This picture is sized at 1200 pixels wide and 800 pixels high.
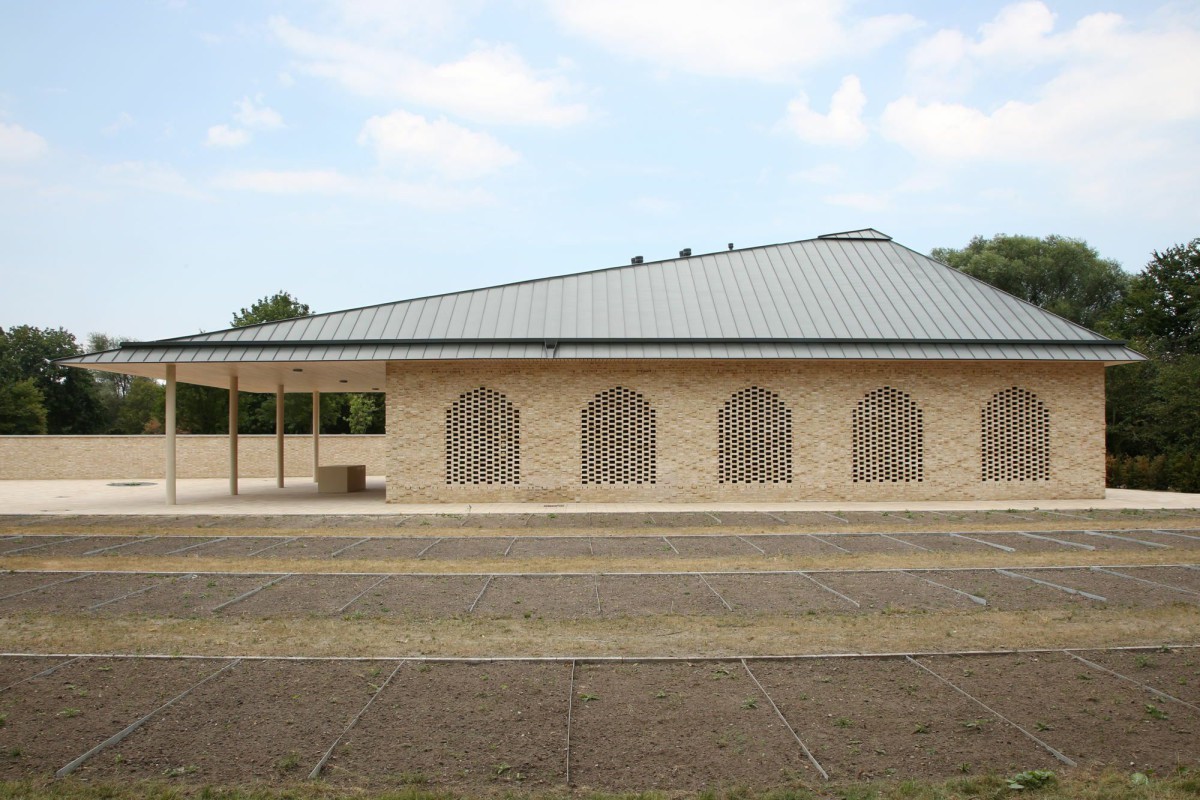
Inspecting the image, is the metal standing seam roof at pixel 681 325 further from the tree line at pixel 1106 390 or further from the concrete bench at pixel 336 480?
the tree line at pixel 1106 390

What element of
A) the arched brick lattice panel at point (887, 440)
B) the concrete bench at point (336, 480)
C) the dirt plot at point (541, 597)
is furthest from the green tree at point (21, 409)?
the dirt plot at point (541, 597)

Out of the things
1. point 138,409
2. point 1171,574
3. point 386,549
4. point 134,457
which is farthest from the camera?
point 138,409

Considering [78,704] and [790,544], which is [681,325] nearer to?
[790,544]

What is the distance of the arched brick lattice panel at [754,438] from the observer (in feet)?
65.1

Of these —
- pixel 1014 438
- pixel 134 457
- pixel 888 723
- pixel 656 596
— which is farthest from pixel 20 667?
pixel 134 457

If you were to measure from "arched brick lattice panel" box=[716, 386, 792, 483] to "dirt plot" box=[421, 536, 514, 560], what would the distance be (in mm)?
7701

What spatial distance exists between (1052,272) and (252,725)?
56056 millimetres

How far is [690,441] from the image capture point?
1969cm

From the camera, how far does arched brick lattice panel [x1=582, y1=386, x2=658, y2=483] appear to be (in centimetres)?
1966

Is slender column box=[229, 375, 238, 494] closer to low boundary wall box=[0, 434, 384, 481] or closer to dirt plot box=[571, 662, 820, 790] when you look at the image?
low boundary wall box=[0, 434, 384, 481]

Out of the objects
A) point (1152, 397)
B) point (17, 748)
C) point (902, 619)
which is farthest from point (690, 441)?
point (1152, 397)

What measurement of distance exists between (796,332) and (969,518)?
5927mm

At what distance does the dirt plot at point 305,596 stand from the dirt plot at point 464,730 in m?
2.44

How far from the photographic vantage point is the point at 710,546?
41.4 feet
